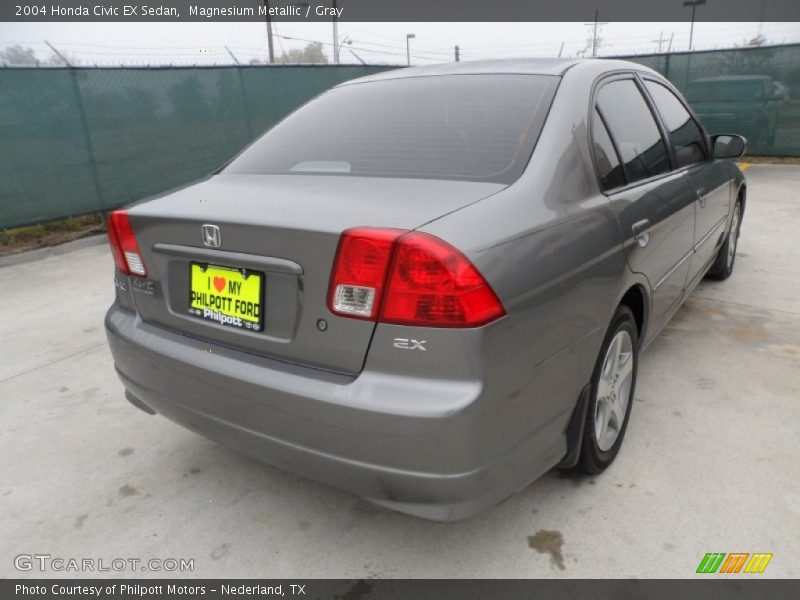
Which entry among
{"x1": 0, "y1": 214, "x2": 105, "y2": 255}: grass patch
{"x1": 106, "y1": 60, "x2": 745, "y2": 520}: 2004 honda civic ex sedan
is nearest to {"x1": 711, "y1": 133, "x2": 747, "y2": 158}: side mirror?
{"x1": 106, "y1": 60, "x2": 745, "y2": 520}: 2004 honda civic ex sedan

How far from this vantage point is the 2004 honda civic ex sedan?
1593mm

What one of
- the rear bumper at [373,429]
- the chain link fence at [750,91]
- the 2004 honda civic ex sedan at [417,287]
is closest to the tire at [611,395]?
the 2004 honda civic ex sedan at [417,287]

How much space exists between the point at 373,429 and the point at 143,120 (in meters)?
7.37

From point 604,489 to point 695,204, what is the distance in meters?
1.66

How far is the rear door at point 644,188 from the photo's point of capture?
2.31 metres

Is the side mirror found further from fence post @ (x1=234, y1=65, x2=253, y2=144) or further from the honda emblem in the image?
fence post @ (x1=234, y1=65, x2=253, y2=144)

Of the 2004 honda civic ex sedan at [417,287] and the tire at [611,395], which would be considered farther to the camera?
the tire at [611,395]

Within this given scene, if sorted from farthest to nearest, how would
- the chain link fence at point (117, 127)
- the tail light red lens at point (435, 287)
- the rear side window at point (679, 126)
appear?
the chain link fence at point (117, 127), the rear side window at point (679, 126), the tail light red lens at point (435, 287)

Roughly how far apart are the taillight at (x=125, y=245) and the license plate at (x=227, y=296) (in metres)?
0.30

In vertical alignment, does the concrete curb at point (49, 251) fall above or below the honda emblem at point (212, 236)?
below

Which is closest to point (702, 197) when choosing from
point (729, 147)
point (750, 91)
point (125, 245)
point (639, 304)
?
point (729, 147)

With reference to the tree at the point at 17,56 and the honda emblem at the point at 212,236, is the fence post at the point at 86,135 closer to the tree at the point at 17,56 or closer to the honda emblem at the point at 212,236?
the tree at the point at 17,56

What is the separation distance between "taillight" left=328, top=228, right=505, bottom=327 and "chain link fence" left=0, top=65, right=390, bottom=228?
6527mm

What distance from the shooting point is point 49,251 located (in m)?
6.43
